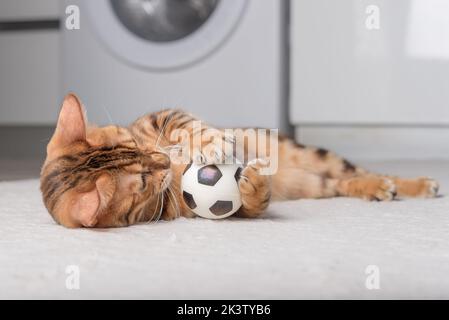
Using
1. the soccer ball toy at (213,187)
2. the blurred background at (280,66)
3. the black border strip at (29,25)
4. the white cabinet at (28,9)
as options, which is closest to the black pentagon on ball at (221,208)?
the soccer ball toy at (213,187)

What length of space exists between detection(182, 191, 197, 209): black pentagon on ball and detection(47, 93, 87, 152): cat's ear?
0.21 meters

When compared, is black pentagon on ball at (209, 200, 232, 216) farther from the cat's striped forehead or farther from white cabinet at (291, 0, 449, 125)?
white cabinet at (291, 0, 449, 125)

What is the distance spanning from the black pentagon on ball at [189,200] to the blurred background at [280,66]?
1.26 metres

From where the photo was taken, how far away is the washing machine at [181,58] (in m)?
2.39

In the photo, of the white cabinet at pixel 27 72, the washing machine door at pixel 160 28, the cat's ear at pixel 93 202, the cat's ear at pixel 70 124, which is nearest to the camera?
the cat's ear at pixel 93 202

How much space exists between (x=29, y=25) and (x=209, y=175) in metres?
1.99

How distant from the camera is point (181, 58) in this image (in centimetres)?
241

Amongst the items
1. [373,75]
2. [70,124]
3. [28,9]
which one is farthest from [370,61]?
[70,124]

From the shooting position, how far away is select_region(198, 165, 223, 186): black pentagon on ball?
115 centimetres

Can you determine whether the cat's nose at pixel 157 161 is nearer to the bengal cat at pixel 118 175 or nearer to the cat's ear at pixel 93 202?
the bengal cat at pixel 118 175

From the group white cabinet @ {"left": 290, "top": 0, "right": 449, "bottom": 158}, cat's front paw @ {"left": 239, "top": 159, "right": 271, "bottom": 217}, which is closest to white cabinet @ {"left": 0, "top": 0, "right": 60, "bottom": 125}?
white cabinet @ {"left": 290, "top": 0, "right": 449, "bottom": 158}

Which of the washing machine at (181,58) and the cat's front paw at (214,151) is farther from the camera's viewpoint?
the washing machine at (181,58)

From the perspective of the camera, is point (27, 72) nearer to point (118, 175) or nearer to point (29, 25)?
point (29, 25)
